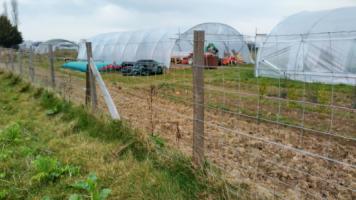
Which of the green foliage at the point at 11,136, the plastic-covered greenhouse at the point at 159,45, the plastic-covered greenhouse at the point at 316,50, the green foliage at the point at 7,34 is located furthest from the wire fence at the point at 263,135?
the green foliage at the point at 7,34

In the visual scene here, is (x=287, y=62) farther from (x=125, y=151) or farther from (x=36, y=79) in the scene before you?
(x=125, y=151)

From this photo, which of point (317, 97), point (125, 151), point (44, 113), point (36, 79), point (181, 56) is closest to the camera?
point (125, 151)

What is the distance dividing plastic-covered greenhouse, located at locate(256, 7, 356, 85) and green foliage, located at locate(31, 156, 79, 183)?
9.20 m

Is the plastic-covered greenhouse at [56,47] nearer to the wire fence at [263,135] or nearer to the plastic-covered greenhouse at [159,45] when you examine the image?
the plastic-covered greenhouse at [159,45]

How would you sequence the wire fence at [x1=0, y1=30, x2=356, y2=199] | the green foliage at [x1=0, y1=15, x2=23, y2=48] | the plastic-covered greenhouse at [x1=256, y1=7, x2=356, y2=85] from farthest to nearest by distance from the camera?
the green foliage at [x1=0, y1=15, x2=23, y2=48] < the plastic-covered greenhouse at [x1=256, y1=7, x2=356, y2=85] < the wire fence at [x1=0, y1=30, x2=356, y2=199]

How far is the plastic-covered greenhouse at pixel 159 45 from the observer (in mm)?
19031

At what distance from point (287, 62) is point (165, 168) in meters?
11.8

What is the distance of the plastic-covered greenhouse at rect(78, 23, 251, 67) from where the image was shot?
19.0 metres

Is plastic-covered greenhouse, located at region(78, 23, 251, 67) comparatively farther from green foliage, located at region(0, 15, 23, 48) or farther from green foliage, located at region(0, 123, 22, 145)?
green foliage, located at region(0, 15, 23, 48)

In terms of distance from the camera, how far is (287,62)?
1394 cm

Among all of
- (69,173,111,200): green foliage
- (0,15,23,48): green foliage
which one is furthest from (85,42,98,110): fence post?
(0,15,23,48): green foliage

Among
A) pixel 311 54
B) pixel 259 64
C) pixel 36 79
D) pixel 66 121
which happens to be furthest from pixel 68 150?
pixel 259 64

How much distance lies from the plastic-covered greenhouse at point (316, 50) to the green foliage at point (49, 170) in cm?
920

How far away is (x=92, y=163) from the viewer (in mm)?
3623
